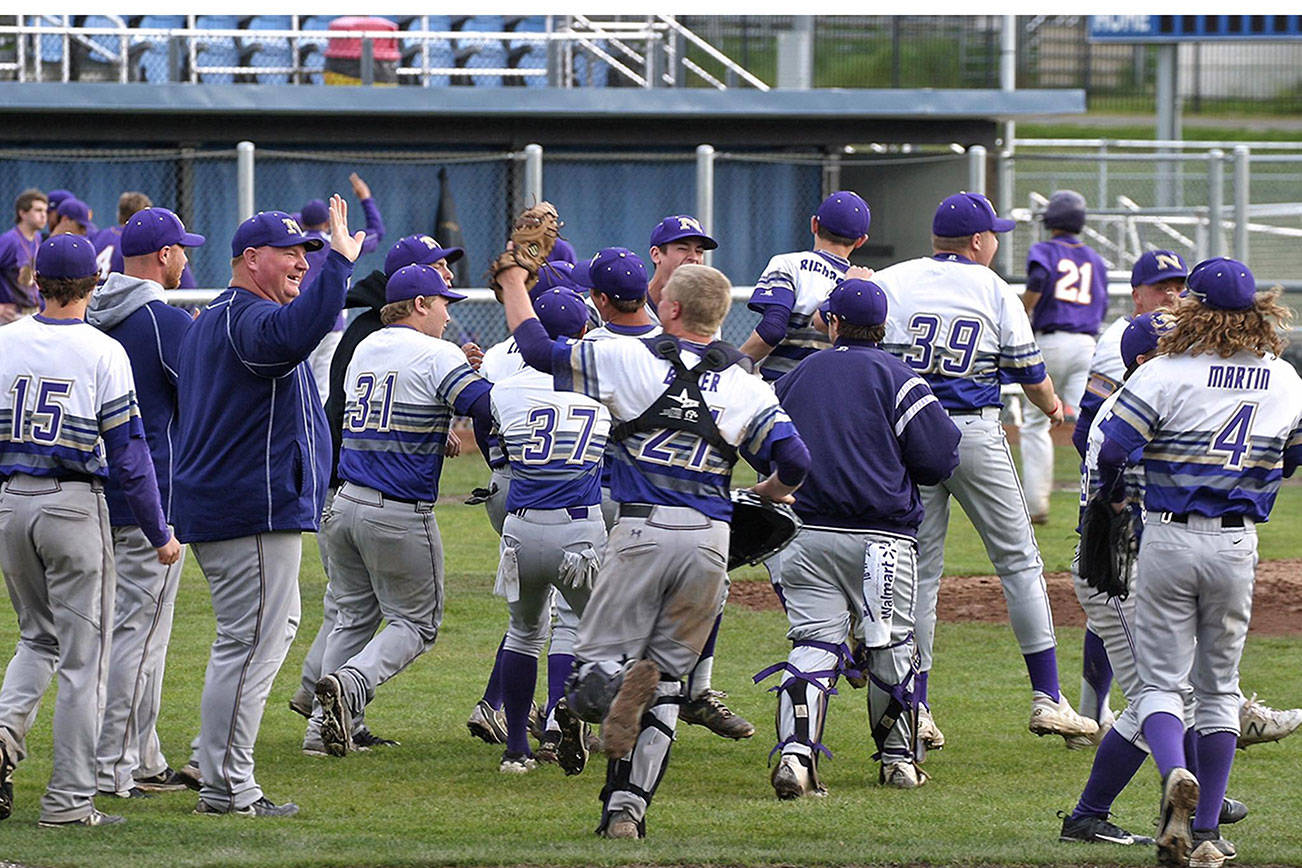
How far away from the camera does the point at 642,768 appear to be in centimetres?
618

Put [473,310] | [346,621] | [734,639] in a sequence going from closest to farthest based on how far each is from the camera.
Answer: [346,621]
[734,639]
[473,310]

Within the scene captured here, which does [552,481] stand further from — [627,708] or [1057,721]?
[1057,721]

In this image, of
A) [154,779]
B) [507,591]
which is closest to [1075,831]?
[507,591]

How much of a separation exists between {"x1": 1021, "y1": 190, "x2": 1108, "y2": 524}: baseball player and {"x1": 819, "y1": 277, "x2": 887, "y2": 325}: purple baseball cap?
6176 millimetres

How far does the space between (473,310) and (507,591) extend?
35.8 feet

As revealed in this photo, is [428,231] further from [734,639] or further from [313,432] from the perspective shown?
[313,432]

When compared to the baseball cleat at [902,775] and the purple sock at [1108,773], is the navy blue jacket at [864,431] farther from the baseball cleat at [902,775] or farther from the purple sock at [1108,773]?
the purple sock at [1108,773]

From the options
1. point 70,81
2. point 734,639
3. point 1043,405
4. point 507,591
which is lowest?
point 734,639

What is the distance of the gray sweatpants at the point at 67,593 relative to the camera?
6.16 meters

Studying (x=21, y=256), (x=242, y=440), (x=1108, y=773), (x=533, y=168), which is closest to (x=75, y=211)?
(x=21, y=256)

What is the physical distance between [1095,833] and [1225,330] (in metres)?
1.68

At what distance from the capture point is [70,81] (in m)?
18.4

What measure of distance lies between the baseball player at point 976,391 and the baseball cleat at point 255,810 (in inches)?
105

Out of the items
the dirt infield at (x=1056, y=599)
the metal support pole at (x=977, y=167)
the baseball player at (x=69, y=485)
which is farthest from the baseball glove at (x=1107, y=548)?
the metal support pole at (x=977, y=167)
